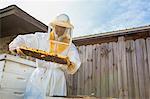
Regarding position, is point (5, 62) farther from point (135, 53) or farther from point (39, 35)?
point (135, 53)

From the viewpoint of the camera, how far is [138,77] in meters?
4.34

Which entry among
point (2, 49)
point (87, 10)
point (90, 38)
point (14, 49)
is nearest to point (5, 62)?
point (14, 49)

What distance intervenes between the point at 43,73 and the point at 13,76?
1.62 feet

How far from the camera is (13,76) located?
352cm

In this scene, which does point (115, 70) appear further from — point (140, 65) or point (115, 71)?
point (140, 65)

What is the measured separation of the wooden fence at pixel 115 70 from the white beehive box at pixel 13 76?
1565mm

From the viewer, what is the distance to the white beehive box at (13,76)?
336 cm

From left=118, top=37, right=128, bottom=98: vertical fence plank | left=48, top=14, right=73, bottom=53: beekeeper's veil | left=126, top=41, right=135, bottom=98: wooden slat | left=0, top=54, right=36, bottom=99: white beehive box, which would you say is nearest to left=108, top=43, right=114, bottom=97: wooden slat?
left=118, top=37, right=128, bottom=98: vertical fence plank

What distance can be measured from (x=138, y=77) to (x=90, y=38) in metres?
1.39

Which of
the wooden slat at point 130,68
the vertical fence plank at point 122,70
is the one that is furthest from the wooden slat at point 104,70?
the wooden slat at point 130,68

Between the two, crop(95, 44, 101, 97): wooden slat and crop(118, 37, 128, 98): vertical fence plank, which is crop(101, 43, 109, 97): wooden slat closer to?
crop(95, 44, 101, 97): wooden slat

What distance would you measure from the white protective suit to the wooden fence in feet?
3.12

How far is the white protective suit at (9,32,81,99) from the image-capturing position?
11.3 ft

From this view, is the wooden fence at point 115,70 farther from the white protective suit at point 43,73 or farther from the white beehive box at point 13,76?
the white beehive box at point 13,76
